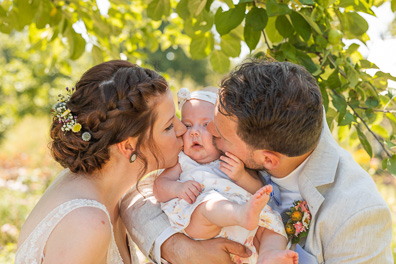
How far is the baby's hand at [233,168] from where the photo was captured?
224 cm

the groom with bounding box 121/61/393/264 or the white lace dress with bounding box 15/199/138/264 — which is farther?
the white lace dress with bounding box 15/199/138/264

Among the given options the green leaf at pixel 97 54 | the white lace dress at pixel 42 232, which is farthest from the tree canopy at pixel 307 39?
the white lace dress at pixel 42 232

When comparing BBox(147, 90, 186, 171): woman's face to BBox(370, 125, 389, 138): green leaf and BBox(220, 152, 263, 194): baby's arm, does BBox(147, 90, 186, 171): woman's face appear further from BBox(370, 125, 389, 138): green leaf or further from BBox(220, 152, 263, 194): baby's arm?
BBox(370, 125, 389, 138): green leaf

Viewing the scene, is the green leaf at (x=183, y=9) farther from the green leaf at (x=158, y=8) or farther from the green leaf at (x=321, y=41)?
the green leaf at (x=321, y=41)

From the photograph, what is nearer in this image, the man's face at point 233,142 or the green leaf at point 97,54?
the man's face at point 233,142

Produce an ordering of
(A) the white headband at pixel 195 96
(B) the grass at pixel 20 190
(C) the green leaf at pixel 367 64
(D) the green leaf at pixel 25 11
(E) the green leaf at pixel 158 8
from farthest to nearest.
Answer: (B) the grass at pixel 20 190
(D) the green leaf at pixel 25 11
(E) the green leaf at pixel 158 8
(A) the white headband at pixel 195 96
(C) the green leaf at pixel 367 64

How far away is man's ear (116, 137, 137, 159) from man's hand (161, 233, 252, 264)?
535 mm

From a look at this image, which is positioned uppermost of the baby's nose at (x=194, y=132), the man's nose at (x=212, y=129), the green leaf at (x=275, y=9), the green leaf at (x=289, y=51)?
the green leaf at (x=275, y=9)

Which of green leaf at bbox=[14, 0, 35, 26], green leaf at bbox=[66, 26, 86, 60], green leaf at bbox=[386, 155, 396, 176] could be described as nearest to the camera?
green leaf at bbox=[386, 155, 396, 176]

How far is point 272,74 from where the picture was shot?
2051 mm

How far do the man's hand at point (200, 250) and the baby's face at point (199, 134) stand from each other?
0.49 meters

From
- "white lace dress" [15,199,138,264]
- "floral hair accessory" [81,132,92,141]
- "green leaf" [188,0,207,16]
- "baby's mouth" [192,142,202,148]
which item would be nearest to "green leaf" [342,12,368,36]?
"green leaf" [188,0,207,16]

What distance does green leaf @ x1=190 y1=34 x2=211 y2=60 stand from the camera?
337cm

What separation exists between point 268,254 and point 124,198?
3.94 feet
